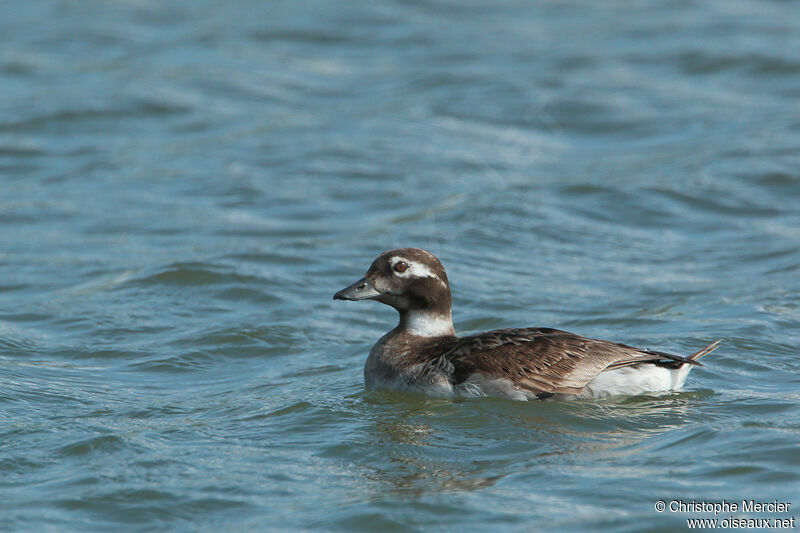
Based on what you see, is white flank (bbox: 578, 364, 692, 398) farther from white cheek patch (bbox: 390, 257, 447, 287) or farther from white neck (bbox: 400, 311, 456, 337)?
white cheek patch (bbox: 390, 257, 447, 287)

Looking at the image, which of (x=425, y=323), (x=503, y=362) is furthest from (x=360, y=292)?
(x=503, y=362)

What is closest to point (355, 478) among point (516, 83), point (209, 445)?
point (209, 445)

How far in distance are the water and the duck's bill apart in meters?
0.71

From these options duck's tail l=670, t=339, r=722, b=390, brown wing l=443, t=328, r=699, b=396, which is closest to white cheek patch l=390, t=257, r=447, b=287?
brown wing l=443, t=328, r=699, b=396

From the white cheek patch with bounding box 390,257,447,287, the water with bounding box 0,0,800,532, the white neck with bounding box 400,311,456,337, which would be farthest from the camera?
the white neck with bounding box 400,311,456,337

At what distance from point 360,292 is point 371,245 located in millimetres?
4411

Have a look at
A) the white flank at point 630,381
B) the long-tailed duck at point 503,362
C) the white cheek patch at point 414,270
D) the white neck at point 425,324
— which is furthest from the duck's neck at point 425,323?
the white flank at point 630,381

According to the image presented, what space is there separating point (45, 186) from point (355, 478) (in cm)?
986

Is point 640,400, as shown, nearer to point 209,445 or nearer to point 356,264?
point 209,445

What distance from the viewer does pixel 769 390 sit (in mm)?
9180

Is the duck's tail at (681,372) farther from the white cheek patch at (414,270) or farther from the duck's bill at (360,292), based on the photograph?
the duck's bill at (360,292)

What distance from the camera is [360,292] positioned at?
31.6 ft

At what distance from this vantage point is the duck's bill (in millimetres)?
9609

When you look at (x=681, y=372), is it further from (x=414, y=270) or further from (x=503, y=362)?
(x=414, y=270)
